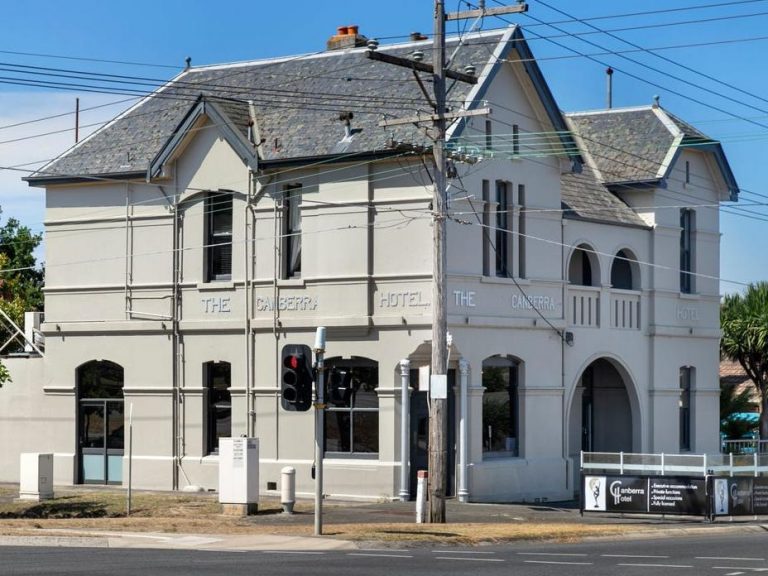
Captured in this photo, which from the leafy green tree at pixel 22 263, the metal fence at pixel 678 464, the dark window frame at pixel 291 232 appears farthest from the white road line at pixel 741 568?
the leafy green tree at pixel 22 263

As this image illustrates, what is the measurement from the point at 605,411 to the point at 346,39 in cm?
1207

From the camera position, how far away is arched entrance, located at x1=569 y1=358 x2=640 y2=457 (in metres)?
39.8

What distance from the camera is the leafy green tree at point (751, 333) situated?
171 feet

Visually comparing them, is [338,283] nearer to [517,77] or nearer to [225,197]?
[225,197]

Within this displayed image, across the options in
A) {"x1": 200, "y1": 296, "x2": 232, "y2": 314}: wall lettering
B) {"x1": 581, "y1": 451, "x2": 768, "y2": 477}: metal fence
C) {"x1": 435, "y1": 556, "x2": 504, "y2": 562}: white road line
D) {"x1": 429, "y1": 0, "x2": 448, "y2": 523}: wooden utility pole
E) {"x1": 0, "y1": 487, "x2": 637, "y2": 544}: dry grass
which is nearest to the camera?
{"x1": 435, "y1": 556, "x2": 504, "y2": 562}: white road line

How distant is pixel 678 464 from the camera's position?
3262 centimetres

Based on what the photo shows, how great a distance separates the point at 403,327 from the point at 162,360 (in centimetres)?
694

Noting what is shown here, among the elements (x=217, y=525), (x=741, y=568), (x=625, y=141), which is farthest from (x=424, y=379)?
(x=625, y=141)

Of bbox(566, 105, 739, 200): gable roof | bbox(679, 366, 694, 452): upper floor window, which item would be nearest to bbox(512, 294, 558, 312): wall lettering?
bbox(566, 105, 739, 200): gable roof

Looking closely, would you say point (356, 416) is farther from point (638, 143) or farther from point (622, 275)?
point (638, 143)

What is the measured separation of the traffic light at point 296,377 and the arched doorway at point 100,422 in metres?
14.6

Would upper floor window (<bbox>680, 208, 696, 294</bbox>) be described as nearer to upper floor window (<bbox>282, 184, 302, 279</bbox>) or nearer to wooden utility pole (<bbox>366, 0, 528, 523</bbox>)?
upper floor window (<bbox>282, 184, 302, 279</bbox>)

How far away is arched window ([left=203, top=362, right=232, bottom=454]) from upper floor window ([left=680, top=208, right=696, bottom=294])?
13.4 meters

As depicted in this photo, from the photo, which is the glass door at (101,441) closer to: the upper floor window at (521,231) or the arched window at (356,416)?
the arched window at (356,416)
